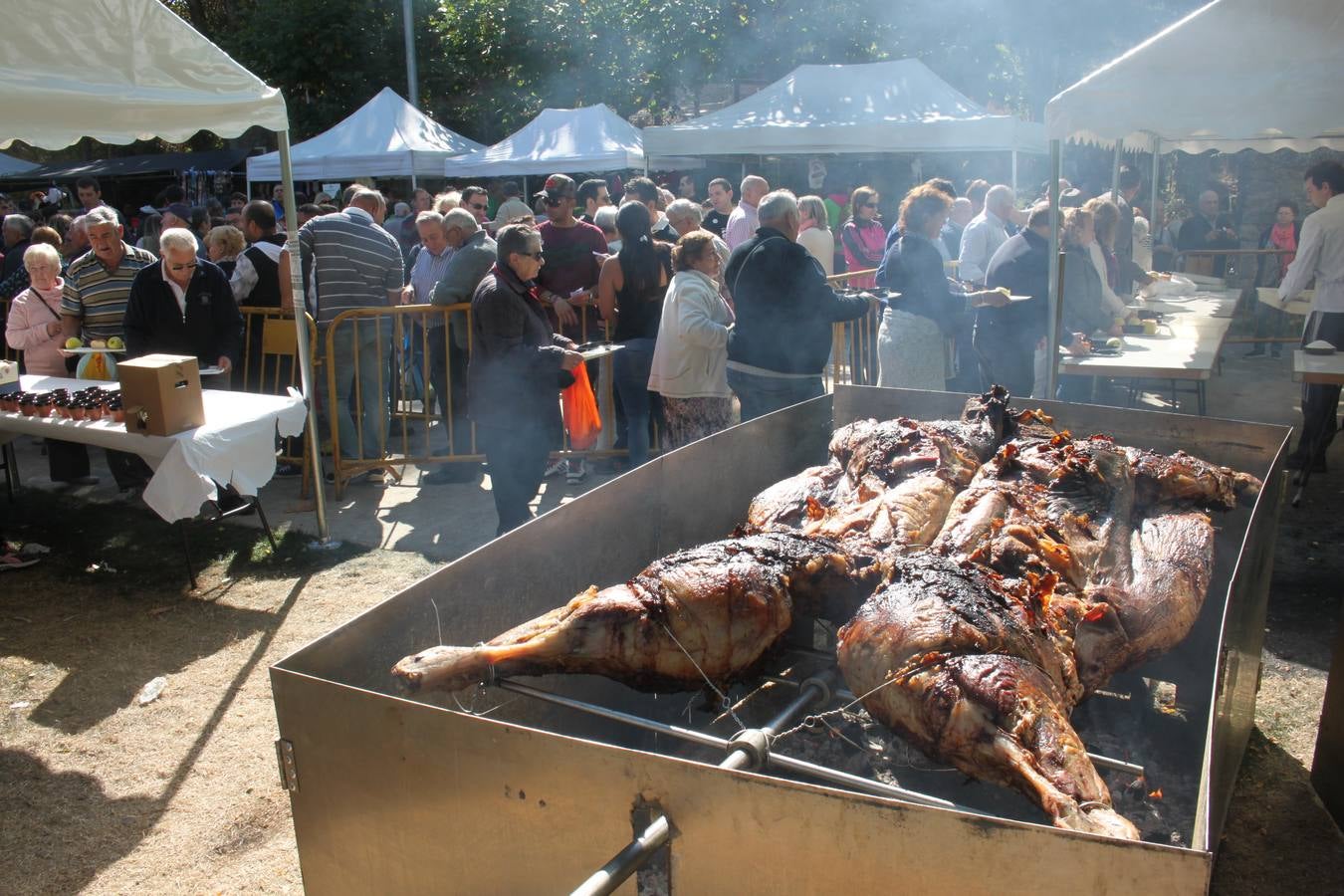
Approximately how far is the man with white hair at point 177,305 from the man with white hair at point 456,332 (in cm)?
152

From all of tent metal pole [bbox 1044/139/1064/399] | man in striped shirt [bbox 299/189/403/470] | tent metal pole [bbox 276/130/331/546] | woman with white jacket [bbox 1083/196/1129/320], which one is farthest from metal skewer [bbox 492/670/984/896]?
woman with white jacket [bbox 1083/196/1129/320]

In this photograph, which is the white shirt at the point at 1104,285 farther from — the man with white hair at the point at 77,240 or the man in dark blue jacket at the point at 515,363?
the man with white hair at the point at 77,240

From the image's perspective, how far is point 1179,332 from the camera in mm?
8445

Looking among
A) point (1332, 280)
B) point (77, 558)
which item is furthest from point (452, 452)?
point (1332, 280)

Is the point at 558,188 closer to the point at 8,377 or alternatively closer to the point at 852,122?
the point at 8,377

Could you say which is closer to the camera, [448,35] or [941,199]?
[941,199]

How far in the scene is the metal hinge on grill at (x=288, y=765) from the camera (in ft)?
7.54

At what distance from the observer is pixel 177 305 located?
6840 mm

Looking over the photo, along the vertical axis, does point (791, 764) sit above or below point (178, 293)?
below

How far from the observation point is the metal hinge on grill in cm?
230

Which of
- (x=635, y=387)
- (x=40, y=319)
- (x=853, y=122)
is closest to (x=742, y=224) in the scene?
(x=635, y=387)

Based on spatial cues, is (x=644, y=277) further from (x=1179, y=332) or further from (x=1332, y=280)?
(x=1332, y=280)

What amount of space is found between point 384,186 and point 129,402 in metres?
25.8

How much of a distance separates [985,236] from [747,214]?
2260mm
